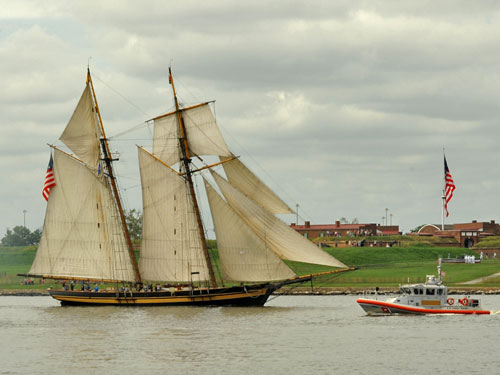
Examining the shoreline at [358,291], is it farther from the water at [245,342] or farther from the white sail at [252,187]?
the water at [245,342]

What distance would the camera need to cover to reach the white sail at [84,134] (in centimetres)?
9556

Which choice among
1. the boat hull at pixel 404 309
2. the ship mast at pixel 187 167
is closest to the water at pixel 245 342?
the boat hull at pixel 404 309

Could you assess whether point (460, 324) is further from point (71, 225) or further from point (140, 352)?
point (71, 225)

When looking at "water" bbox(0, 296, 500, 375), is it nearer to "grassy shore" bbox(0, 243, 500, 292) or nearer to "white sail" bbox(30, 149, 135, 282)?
"white sail" bbox(30, 149, 135, 282)

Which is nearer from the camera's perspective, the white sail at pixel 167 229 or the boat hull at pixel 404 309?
the boat hull at pixel 404 309

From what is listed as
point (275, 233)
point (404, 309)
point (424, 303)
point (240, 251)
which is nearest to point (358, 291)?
point (240, 251)

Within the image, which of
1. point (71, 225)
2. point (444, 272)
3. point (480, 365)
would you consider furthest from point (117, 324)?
point (444, 272)

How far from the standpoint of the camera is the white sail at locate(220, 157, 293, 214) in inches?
3297

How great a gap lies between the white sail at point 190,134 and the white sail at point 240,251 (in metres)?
5.62

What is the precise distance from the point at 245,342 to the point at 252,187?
24.5 metres

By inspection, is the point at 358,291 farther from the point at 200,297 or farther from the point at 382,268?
the point at 200,297

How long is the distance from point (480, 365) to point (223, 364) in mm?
13277

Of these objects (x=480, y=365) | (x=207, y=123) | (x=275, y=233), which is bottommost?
(x=480, y=365)

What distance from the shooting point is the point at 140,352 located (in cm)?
5894
